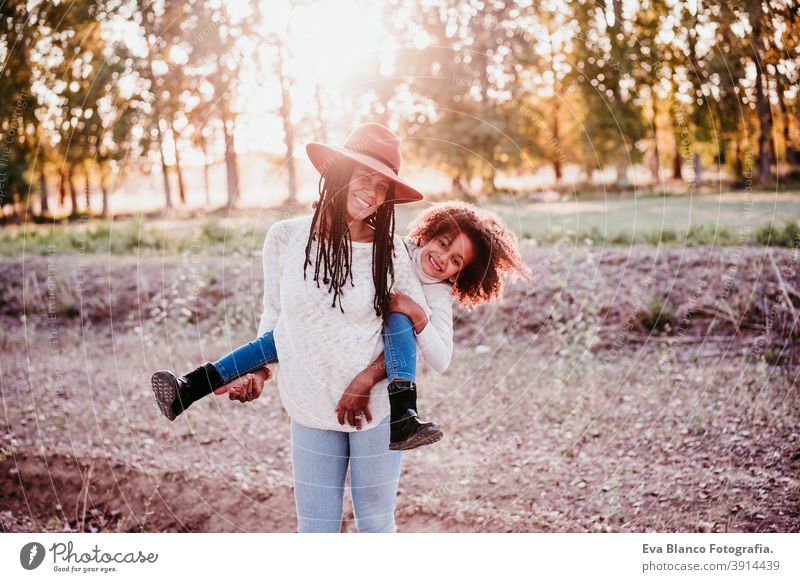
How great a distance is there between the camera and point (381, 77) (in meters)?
4.95

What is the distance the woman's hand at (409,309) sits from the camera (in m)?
2.30

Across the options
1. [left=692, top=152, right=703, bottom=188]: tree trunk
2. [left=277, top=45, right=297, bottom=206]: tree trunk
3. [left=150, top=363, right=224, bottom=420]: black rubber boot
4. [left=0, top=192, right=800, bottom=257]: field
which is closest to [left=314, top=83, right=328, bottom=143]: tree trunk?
[left=277, top=45, right=297, bottom=206]: tree trunk

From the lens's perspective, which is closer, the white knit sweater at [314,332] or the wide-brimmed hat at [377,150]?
the white knit sweater at [314,332]

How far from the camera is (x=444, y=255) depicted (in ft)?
7.84

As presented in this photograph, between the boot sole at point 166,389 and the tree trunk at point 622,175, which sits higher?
the tree trunk at point 622,175

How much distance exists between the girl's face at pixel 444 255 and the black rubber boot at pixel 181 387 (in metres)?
0.80

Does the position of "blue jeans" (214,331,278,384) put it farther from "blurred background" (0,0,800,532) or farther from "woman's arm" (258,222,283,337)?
"blurred background" (0,0,800,532)

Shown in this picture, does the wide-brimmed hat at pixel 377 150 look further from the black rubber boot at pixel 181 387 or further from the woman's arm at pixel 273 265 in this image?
the black rubber boot at pixel 181 387

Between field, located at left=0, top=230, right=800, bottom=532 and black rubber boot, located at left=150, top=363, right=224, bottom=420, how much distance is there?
1.22m

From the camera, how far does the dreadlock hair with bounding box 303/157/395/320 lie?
2316mm

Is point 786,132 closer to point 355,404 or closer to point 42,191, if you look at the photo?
point 355,404

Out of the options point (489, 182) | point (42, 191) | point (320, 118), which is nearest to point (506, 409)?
point (320, 118)

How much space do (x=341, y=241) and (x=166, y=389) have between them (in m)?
0.78

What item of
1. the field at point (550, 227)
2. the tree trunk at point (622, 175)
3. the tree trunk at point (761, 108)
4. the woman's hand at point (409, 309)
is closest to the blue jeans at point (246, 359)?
Answer: the woman's hand at point (409, 309)
